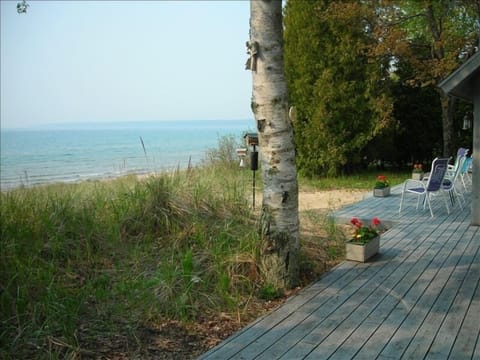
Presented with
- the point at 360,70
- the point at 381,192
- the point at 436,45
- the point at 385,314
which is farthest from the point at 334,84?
the point at 385,314

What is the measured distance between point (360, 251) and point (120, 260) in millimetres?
2487

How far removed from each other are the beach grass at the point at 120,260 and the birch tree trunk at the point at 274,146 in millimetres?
193

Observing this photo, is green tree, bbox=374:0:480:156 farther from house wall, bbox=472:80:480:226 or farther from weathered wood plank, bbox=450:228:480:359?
weathered wood plank, bbox=450:228:480:359

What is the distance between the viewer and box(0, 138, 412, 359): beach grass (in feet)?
9.97

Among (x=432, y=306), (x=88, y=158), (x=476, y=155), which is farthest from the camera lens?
(x=88, y=158)

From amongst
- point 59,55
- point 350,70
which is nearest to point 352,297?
point 350,70

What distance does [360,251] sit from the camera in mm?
4566

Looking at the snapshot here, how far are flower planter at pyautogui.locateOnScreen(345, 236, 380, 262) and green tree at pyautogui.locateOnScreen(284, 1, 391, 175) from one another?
8.05 m

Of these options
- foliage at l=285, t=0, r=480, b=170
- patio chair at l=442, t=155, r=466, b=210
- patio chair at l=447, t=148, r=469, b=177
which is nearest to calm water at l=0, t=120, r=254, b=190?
foliage at l=285, t=0, r=480, b=170

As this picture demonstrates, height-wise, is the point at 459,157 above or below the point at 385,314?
above

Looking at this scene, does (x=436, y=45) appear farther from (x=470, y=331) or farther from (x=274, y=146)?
(x=470, y=331)

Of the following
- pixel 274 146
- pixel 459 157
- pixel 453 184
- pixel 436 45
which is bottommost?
pixel 453 184

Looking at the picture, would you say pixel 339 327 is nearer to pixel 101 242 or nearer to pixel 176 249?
pixel 176 249

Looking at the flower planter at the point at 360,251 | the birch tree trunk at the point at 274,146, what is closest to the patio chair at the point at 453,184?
the flower planter at the point at 360,251
